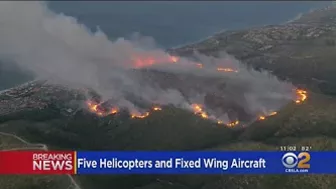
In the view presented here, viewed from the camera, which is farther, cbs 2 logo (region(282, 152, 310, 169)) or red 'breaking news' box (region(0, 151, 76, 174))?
red 'breaking news' box (region(0, 151, 76, 174))

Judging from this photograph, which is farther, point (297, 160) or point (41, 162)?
point (41, 162)

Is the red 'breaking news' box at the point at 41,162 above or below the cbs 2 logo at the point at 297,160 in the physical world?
above

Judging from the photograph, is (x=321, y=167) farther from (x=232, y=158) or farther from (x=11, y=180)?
(x=11, y=180)

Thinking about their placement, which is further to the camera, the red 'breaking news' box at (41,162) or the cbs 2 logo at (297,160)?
the red 'breaking news' box at (41,162)

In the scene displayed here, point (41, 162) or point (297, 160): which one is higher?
point (41, 162)
